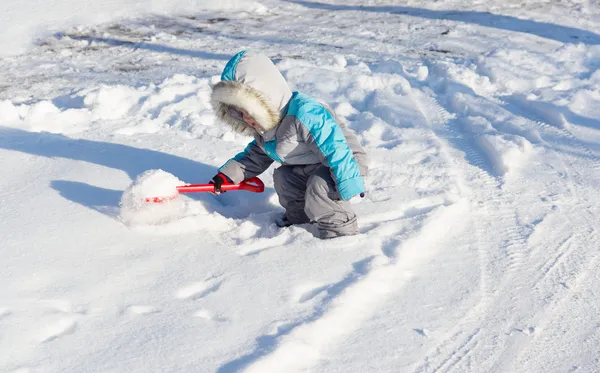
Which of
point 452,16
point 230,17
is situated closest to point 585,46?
point 452,16

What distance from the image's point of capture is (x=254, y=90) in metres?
2.82

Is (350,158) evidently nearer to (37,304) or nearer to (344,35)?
(37,304)

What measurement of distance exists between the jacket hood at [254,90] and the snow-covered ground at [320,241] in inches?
19.6

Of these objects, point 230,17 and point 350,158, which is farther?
point 230,17

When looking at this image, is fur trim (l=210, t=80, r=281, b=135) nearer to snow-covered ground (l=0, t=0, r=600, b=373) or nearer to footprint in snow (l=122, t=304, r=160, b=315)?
snow-covered ground (l=0, t=0, r=600, b=373)

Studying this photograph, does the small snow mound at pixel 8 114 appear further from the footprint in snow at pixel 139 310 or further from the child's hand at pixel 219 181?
the footprint in snow at pixel 139 310

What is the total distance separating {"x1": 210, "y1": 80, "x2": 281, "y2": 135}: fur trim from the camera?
281cm

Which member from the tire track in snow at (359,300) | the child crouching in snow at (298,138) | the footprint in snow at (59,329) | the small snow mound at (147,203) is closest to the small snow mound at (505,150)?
the tire track in snow at (359,300)

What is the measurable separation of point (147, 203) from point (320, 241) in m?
0.80

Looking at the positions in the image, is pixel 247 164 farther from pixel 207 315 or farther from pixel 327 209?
pixel 207 315

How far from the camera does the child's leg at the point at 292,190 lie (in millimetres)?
3189

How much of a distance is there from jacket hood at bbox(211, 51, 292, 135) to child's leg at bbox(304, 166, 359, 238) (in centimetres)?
33

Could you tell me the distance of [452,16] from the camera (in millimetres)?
7160

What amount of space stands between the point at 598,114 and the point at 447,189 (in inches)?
59.4
